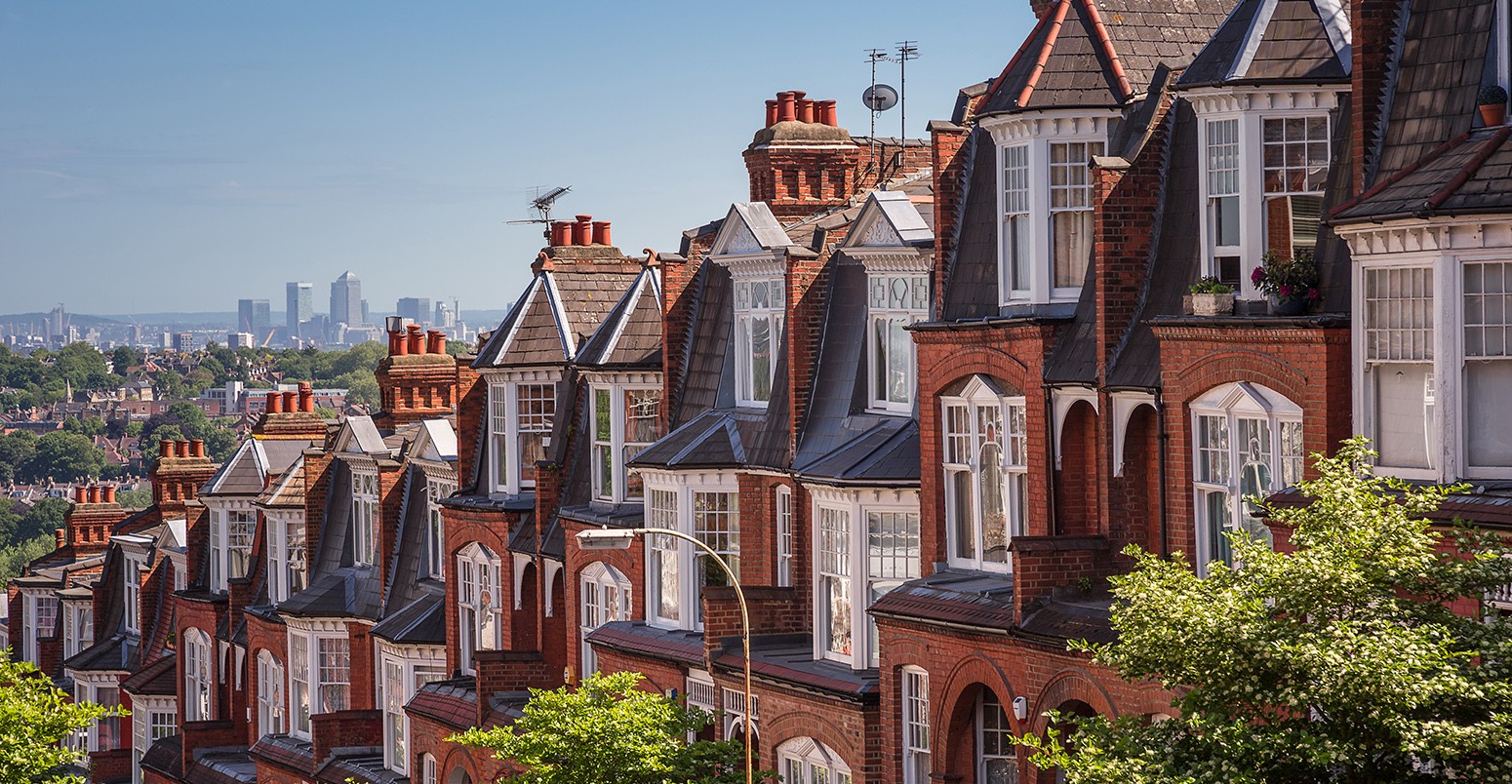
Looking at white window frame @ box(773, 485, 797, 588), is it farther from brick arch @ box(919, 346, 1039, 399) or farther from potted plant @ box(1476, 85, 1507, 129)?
potted plant @ box(1476, 85, 1507, 129)

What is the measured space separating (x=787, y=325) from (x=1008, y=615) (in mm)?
9500

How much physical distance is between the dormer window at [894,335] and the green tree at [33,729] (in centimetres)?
1656

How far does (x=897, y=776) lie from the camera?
32125mm

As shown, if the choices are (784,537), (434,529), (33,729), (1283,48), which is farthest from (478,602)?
(1283,48)

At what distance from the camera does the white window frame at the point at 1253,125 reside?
1035 inches

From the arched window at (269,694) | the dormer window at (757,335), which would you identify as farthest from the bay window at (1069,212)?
the arched window at (269,694)

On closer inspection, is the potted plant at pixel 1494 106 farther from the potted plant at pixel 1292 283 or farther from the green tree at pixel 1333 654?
the green tree at pixel 1333 654

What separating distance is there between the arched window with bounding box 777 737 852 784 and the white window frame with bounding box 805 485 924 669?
4.55ft

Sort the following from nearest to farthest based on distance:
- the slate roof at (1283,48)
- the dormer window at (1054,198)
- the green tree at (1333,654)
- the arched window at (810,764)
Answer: the green tree at (1333,654) → the slate roof at (1283,48) → the dormer window at (1054,198) → the arched window at (810,764)

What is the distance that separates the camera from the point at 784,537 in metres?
37.7

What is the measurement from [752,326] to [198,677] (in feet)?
99.6

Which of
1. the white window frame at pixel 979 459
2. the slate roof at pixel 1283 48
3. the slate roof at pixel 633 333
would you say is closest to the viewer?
the slate roof at pixel 1283 48

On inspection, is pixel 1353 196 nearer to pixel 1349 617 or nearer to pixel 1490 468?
pixel 1490 468

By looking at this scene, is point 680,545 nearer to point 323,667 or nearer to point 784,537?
point 784,537
